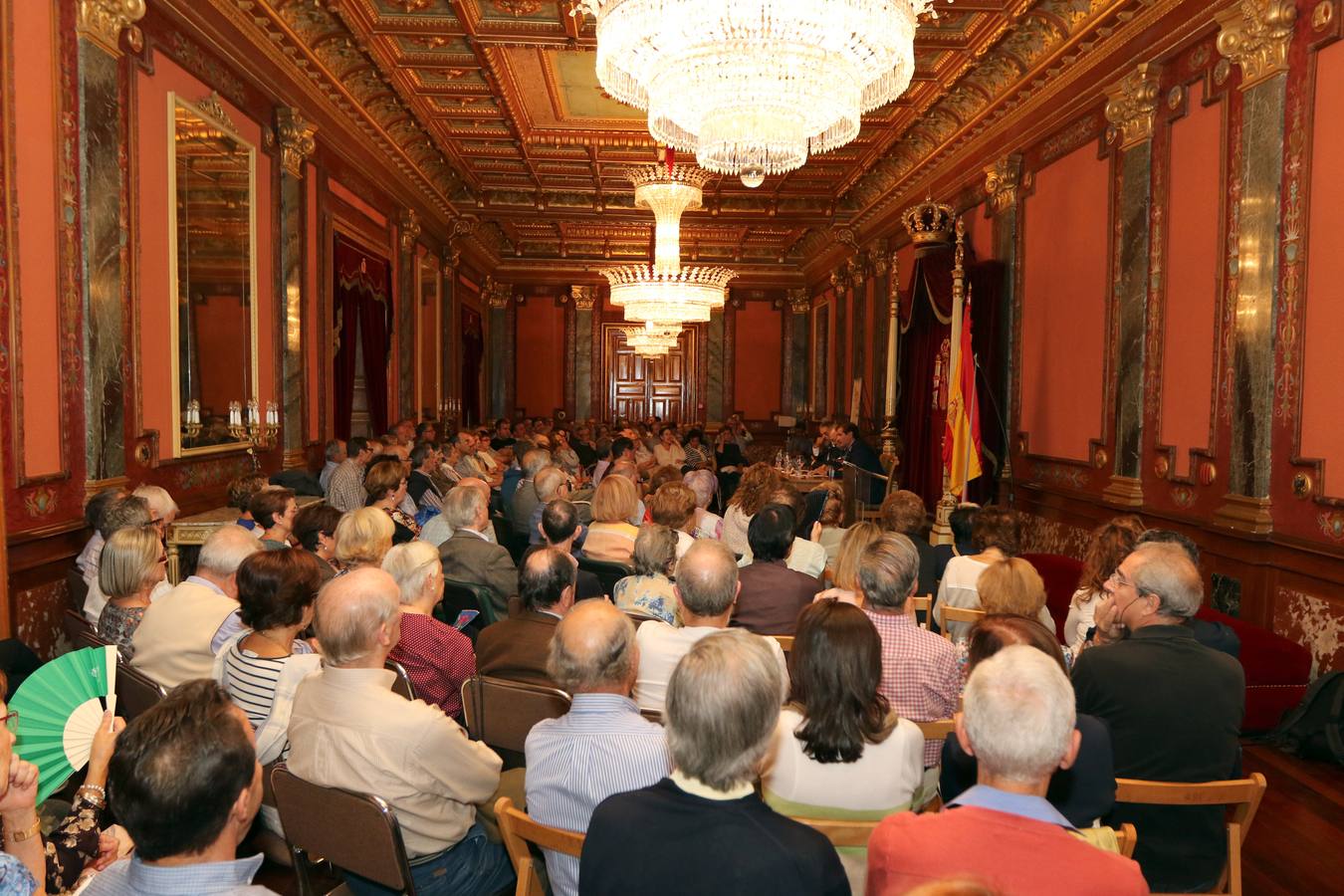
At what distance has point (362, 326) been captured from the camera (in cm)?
989

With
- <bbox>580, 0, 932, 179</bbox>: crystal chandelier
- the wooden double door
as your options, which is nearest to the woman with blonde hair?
<bbox>580, 0, 932, 179</bbox>: crystal chandelier

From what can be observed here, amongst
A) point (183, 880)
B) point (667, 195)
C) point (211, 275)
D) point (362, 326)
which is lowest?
point (183, 880)

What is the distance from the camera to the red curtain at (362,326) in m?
9.20

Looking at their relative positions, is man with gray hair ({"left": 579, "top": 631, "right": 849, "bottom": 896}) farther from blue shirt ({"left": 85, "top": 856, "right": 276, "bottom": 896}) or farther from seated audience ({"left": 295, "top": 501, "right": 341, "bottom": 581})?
seated audience ({"left": 295, "top": 501, "right": 341, "bottom": 581})

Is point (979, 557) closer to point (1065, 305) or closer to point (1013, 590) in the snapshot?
point (1013, 590)

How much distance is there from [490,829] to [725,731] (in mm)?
1241

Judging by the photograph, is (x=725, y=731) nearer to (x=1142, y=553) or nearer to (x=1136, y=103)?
(x=1142, y=553)

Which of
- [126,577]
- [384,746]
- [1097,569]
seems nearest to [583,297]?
[1097,569]

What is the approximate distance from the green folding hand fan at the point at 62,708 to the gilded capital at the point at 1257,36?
18.7 feet

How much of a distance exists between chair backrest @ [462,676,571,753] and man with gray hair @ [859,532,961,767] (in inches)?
37.1

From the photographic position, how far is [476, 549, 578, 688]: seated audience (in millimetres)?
3150

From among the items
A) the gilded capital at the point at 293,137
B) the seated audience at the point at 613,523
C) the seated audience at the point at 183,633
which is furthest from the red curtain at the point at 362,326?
the seated audience at the point at 183,633

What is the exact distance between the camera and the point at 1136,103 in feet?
20.7

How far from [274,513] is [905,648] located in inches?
124
